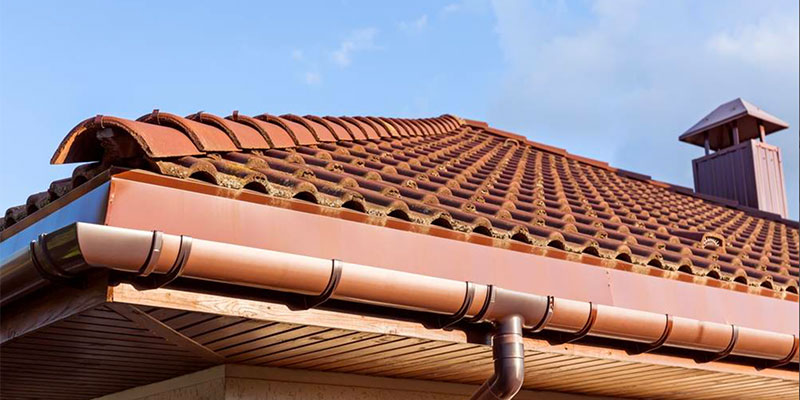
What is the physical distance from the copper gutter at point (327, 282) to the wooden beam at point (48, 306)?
0.08 metres

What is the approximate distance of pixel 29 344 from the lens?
142 inches

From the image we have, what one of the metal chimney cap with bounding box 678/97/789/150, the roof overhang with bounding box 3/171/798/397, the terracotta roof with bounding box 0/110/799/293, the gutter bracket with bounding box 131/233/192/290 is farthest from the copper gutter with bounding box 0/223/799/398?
the metal chimney cap with bounding box 678/97/789/150

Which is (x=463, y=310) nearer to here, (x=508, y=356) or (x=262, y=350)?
(x=508, y=356)

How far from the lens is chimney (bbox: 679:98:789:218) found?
10.5 metres

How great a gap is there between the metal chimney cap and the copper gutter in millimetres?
7120

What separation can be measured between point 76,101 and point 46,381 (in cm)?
527

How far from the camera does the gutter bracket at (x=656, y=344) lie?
13.5ft

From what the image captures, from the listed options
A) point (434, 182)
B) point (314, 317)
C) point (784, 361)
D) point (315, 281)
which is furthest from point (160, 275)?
point (784, 361)

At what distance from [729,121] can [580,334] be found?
7.93m

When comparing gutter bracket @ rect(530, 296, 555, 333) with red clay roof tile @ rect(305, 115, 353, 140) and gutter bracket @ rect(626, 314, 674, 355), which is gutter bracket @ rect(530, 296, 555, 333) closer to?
gutter bracket @ rect(626, 314, 674, 355)

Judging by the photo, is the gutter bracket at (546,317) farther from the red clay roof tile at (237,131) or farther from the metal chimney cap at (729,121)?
the metal chimney cap at (729,121)

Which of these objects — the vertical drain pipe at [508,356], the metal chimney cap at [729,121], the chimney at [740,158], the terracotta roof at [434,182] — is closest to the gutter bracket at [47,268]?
the terracotta roof at [434,182]

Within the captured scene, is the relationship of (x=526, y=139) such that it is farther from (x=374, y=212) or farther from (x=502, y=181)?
(x=374, y=212)

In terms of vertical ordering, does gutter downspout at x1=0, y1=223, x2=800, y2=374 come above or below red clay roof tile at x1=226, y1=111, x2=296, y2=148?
below
